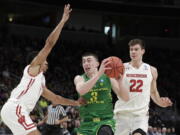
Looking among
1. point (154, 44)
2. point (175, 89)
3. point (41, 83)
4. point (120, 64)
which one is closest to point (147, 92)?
point (120, 64)

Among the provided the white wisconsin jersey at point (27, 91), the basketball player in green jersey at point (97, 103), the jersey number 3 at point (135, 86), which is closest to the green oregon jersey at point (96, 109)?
the basketball player in green jersey at point (97, 103)

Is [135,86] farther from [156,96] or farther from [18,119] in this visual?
[18,119]

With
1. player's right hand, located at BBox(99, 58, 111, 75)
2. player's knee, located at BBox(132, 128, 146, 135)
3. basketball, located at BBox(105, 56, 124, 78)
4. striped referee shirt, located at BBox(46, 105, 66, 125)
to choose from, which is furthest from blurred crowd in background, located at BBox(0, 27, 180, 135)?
player's right hand, located at BBox(99, 58, 111, 75)

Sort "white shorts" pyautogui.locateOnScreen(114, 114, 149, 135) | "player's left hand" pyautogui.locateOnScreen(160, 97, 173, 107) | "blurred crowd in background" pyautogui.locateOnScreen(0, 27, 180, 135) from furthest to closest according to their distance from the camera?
"blurred crowd in background" pyautogui.locateOnScreen(0, 27, 180, 135), "player's left hand" pyautogui.locateOnScreen(160, 97, 173, 107), "white shorts" pyautogui.locateOnScreen(114, 114, 149, 135)

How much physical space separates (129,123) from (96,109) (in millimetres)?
1047

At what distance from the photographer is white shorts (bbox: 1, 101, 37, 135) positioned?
6008 millimetres

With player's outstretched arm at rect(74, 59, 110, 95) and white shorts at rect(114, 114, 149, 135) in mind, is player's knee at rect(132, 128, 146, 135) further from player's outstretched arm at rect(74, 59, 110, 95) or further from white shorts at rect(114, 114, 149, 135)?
player's outstretched arm at rect(74, 59, 110, 95)

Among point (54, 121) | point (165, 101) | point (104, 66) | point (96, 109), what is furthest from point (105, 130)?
point (54, 121)

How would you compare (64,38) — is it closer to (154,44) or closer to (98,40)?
(98,40)

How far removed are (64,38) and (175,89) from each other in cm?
702

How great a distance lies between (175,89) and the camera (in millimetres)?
22969

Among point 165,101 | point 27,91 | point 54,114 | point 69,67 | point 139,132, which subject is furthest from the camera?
point 69,67

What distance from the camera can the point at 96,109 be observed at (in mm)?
5969

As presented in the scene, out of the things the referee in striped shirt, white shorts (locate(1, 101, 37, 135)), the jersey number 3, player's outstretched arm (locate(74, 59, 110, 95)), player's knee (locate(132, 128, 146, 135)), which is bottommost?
the referee in striped shirt
